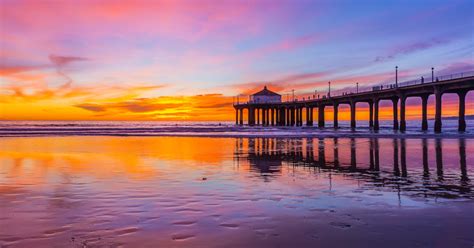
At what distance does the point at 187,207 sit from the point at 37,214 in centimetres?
275

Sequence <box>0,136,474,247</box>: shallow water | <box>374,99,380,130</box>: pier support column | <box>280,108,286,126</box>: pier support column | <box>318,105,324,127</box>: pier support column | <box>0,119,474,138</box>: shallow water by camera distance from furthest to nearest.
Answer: <box>280,108,286,126</box>: pier support column, <box>318,105,324,127</box>: pier support column, <box>374,99,380,130</box>: pier support column, <box>0,119,474,138</box>: shallow water, <box>0,136,474,247</box>: shallow water

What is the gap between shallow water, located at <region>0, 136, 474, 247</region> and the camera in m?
6.17

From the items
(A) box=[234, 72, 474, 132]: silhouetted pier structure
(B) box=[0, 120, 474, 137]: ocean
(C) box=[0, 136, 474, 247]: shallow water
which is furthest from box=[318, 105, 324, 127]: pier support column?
(C) box=[0, 136, 474, 247]: shallow water

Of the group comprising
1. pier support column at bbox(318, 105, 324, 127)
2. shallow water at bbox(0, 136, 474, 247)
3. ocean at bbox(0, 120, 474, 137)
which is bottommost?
shallow water at bbox(0, 136, 474, 247)

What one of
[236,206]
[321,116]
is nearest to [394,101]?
[321,116]

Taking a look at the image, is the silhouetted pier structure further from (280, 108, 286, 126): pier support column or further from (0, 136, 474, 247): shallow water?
(0, 136, 474, 247): shallow water

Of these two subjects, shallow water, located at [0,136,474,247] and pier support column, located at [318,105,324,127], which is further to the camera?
pier support column, located at [318,105,324,127]

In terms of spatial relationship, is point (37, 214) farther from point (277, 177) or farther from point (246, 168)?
point (246, 168)

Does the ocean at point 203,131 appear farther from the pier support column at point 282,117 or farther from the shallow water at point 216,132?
the pier support column at point 282,117

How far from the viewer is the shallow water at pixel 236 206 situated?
6168mm

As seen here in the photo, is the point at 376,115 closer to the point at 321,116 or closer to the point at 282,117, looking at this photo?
the point at 321,116

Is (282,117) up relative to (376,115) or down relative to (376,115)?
up

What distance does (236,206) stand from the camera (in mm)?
8492

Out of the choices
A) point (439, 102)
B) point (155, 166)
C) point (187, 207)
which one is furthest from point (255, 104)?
point (187, 207)
